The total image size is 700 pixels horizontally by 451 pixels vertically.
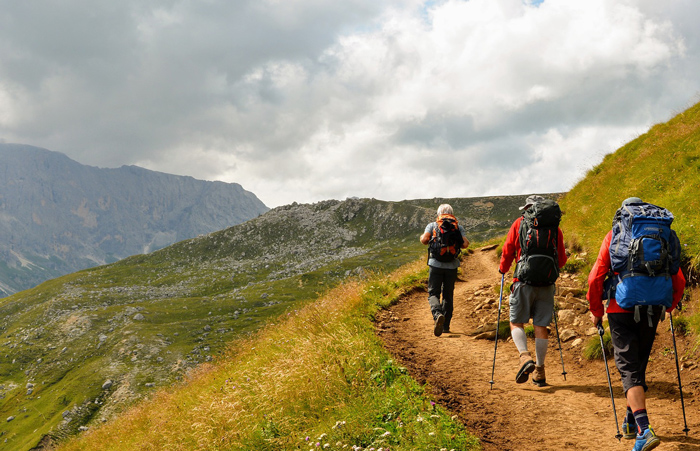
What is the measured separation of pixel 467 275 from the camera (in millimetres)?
20781

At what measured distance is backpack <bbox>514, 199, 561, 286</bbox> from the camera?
24.7 ft

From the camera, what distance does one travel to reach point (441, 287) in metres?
11.4

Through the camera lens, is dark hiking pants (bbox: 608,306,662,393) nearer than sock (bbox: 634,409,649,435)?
No

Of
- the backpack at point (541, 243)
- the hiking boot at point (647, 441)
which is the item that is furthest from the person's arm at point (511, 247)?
the hiking boot at point (647, 441)

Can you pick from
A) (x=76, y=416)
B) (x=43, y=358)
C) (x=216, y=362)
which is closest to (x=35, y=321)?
(x=43, y=358)

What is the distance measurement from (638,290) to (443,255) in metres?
5.40

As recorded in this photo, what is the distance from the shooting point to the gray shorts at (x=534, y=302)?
7802mm

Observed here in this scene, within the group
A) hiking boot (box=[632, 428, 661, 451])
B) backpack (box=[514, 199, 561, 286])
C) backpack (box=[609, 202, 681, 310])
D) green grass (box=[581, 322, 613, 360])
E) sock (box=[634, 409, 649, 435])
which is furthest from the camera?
green grass (box=[581, 322, 613, 360])

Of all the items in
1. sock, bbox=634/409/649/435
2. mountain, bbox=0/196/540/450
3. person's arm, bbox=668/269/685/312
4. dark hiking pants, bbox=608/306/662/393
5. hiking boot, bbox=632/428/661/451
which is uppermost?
person's arm, bbox=668/269/685/312

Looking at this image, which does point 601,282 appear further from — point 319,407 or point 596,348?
point 319,407

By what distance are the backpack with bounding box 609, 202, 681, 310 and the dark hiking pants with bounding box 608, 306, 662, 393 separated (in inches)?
8.2

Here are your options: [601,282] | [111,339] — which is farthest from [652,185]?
[111,339]

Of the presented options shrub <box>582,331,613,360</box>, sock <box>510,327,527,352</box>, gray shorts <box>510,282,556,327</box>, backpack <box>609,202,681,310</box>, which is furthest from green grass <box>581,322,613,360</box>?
backpack <box>609,202,681,310</box>

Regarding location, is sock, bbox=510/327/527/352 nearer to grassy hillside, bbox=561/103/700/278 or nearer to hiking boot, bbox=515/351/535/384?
hiking boot, bbox=515/351/535/384
